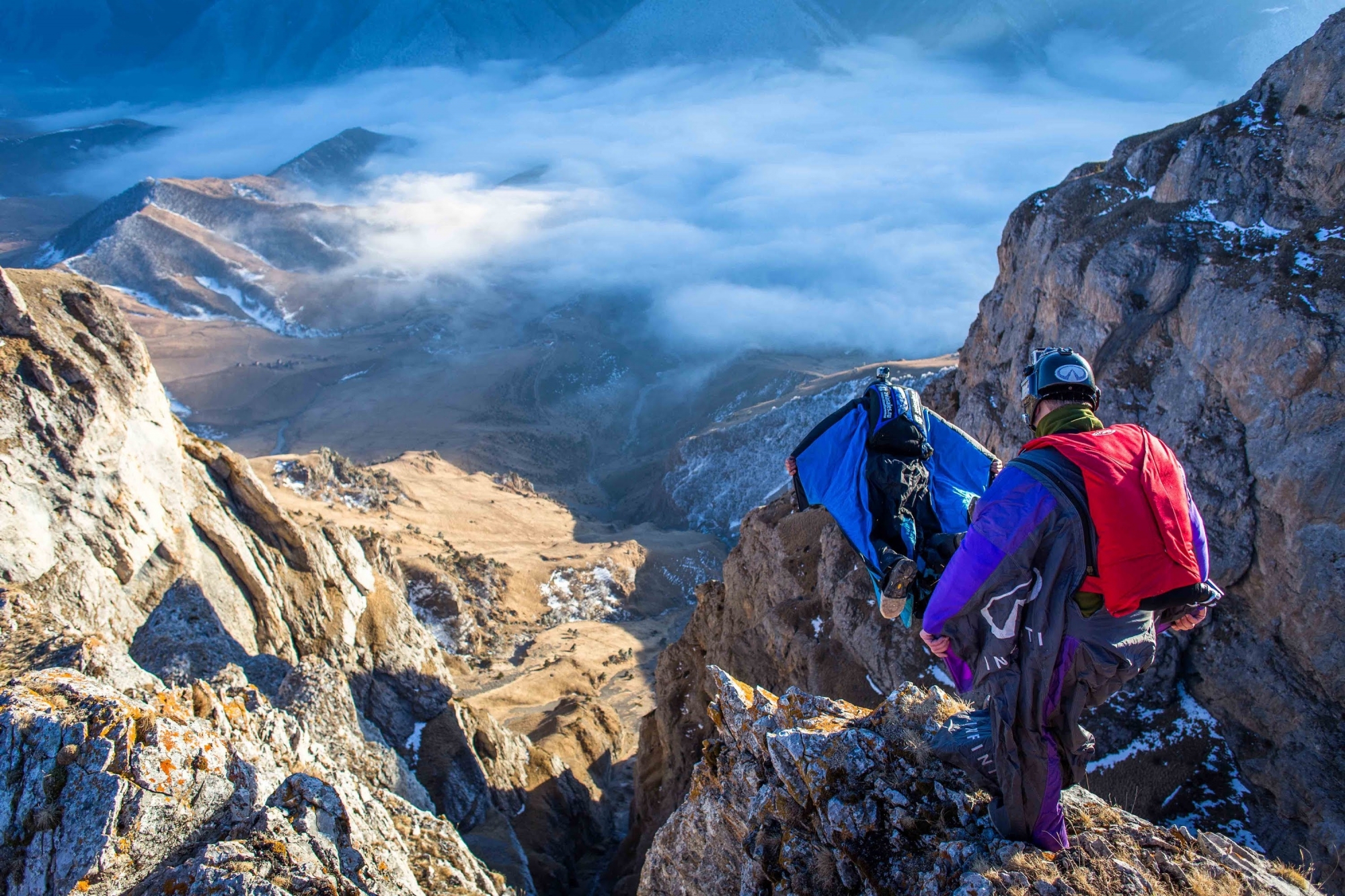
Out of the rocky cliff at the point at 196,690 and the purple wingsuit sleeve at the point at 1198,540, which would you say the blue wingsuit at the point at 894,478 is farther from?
the rocky cliff at the point at 196,690

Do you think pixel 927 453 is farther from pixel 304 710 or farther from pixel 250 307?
pixel 250 307

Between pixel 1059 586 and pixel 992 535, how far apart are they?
58 cm

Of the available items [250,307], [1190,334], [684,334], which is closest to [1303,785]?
[1190,334]

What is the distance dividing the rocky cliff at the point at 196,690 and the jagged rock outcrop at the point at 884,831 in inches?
160

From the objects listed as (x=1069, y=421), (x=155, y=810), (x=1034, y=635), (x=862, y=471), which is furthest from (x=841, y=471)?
(x=155, y=810)

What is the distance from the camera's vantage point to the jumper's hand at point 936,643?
224 inches

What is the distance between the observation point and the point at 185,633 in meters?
19.1

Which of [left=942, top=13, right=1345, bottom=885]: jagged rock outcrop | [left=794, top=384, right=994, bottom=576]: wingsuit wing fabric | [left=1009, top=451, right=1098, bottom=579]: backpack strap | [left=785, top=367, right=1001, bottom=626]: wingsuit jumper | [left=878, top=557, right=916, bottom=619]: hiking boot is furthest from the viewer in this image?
[left=942, top=13, right=1345, bottom=885]: jagged rock outcrop

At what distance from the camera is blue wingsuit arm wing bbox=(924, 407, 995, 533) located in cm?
733

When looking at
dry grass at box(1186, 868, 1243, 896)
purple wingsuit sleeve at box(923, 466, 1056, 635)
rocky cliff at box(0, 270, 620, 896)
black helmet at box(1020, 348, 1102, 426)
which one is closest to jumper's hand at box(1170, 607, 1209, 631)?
purple wingsuit sleeve at box(923, 466, 1056, 635)

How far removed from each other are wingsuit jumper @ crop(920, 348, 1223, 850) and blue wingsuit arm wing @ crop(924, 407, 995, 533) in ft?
5.13

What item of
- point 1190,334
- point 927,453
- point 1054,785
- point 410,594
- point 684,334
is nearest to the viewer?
point 1054,785

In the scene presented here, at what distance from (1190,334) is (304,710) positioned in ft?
79.7

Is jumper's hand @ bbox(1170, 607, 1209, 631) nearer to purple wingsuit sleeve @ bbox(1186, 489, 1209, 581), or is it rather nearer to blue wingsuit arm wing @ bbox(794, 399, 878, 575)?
purple wingsuit sleeve @ bbox(1186, 489, 1209, 581)
